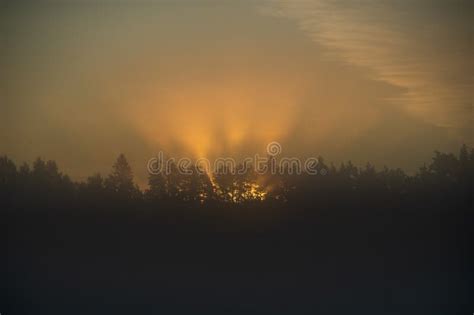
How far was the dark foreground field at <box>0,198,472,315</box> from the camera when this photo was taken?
18.3 feet

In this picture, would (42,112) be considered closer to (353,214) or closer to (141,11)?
(141,11)

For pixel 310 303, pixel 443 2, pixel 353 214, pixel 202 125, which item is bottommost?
pixel 310 303

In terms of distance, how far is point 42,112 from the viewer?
5695 mm

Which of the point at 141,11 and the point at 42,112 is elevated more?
the point at 141,11

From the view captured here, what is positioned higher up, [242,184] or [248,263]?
[242,184]

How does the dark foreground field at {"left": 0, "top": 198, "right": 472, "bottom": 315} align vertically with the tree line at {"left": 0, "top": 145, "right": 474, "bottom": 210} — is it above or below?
below

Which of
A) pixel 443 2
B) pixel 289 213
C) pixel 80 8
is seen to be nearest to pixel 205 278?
pixel 289 213

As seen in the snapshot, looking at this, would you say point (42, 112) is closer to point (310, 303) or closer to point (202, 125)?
point (202, 125)

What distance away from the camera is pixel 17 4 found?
5.64 meters

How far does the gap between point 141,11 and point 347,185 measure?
196 centimetres

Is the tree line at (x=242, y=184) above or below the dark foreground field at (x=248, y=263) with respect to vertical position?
above

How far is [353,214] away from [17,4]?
2880mm

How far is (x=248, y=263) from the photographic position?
5621mm

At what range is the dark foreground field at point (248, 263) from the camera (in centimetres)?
559
